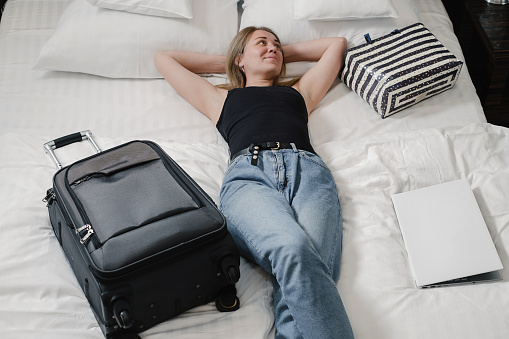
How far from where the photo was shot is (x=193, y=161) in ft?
6.36

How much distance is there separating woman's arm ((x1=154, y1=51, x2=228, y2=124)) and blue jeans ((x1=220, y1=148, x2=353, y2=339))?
332mm

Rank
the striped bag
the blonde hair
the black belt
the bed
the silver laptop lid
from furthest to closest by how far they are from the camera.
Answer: the blonde hair → the striped bag → the black belt → the silver laptop lid → the bed

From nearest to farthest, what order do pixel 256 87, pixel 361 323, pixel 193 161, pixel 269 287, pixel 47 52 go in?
pixel 361 323, pixel 269 287, pixel 193 161, pixel 256 87, pixel 47 52

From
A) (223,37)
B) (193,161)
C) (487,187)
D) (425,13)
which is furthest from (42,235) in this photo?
(425,13)

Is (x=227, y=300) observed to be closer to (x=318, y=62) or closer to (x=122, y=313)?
(x=122, y=313)

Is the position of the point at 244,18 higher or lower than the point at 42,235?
higher

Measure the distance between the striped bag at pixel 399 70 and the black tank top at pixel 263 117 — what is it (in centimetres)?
24

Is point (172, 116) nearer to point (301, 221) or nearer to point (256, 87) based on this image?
point (256, 87)

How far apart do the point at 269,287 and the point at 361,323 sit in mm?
253

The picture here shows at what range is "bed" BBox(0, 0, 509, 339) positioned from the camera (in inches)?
59.1

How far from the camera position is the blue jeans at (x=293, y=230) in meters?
1.44

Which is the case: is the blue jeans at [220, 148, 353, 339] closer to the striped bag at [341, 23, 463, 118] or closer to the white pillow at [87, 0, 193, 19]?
the striped bag at [341, 23, 463, 118]

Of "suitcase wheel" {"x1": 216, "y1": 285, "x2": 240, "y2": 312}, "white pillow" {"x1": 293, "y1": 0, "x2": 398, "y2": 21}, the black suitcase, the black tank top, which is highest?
"white pillow" {"x1": 293, "y1": 0, "x2": 398, "y2": 21}

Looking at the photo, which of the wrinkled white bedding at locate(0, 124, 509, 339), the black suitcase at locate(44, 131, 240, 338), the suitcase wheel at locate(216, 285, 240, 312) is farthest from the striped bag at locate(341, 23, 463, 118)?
the suitcase wheel at locate(216, 285, 240, 312)
